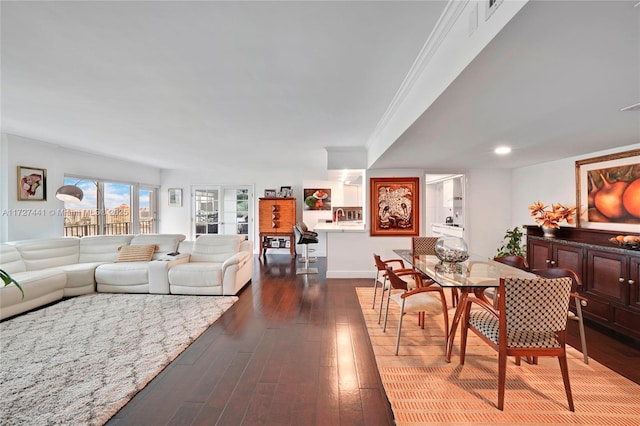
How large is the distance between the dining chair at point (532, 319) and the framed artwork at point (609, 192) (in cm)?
241

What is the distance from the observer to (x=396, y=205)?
17.3 feet

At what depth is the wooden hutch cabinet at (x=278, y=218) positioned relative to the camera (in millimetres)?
7672

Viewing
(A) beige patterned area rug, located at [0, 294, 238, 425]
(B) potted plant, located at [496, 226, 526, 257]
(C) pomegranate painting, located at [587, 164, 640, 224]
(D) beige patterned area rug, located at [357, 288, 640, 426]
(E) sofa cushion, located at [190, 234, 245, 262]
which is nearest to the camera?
(D) beige patterned area rug, located at [357, 288, 640, 426]

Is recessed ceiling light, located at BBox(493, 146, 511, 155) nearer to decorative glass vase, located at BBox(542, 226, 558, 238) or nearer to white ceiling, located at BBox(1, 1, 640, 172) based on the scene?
white ceiling, located at BBox(1, 1, 640, 172)

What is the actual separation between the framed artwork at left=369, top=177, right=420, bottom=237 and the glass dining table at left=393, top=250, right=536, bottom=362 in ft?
6.25

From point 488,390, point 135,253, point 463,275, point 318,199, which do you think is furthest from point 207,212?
point 488,390

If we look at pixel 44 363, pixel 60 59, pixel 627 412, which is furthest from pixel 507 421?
pixel 60 59

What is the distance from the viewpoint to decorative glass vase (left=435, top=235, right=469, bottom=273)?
296 cm

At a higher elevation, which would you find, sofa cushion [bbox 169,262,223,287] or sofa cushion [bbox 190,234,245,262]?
sofa cushion [bbox 190,234,245,262]

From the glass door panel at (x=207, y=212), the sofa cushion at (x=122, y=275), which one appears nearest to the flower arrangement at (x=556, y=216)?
the sofa cushion at (x=122, y=275)

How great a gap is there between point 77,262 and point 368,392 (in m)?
5.14

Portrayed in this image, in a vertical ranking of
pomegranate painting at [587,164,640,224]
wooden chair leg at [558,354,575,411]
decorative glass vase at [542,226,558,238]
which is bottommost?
wooden chair leg at [558,354,575,411]

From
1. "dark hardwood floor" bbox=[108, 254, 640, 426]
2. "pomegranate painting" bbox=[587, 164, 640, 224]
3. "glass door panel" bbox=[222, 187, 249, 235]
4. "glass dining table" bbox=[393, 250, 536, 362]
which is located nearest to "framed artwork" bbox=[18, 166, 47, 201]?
"dark hardwood floor" bbox=[108, 254, 640, 426]

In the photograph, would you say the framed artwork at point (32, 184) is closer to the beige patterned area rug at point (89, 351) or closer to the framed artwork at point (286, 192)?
the beige patterned area rug at point (89, 351)
